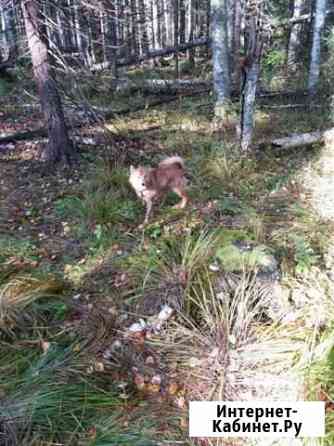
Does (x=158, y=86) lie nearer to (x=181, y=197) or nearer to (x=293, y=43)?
(x=293, y=43)

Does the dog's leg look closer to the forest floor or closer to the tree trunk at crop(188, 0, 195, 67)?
the forest floor

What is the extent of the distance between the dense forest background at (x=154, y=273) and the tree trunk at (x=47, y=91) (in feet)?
0.07

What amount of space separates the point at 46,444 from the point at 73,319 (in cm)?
112

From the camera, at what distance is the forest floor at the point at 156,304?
2.60 meters

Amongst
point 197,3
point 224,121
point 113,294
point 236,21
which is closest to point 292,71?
point 236,21

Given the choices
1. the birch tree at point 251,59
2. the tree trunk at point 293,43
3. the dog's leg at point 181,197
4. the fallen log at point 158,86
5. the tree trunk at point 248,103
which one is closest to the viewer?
the dog's leg at point 181,197

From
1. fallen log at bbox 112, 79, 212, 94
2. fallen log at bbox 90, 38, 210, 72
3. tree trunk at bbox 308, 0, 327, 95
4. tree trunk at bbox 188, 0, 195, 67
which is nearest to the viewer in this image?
tree trunk at bbox 308, 0, 327, 95

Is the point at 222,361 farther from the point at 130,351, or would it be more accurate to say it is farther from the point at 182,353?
the point at 130,351

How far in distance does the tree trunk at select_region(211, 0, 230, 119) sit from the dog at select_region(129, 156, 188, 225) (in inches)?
144

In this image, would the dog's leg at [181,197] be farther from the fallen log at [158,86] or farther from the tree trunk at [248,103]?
the fallen log at [158,86]

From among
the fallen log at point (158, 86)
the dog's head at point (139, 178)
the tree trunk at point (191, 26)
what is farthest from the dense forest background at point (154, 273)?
the tree trunk at point (191, 26)

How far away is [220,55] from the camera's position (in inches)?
317

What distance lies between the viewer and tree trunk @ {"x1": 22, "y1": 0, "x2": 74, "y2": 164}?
5.27 meters

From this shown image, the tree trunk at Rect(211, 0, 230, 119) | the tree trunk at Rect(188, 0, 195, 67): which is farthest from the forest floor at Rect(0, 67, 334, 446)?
the tree trunk at Rect(188, 0, 195, 67)
